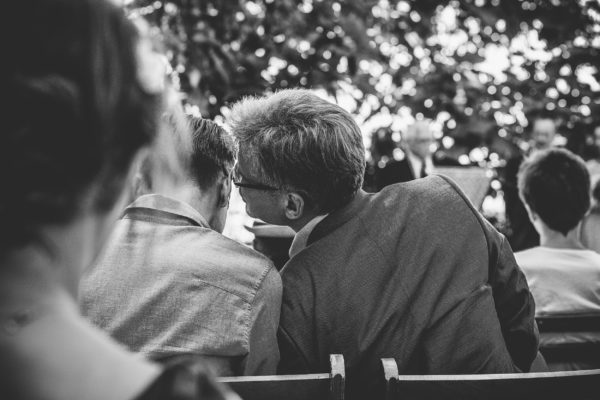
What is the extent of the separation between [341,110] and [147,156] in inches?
38.8

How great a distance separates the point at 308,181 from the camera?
155cm

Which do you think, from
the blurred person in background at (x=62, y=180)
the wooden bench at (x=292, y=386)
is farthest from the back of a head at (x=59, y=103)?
the wooden bench at (x=292, y=386)

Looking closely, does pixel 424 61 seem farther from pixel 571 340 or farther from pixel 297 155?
pixel 297 155

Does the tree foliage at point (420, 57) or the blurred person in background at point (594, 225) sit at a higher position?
the tree foliage at point (420, 57)

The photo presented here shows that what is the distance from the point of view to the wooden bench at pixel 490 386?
113 cm

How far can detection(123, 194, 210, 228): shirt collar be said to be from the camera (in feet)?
4.74

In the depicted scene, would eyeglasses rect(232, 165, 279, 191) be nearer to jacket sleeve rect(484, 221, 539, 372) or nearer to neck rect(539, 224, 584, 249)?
jacket sleeve rect(484, 221, 539, 372)

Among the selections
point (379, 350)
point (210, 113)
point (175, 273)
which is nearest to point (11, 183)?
point (175, 273)

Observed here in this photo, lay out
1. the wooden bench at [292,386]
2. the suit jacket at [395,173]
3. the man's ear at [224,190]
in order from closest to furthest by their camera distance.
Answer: the wooden bench at [292,386] → the man's ear at [224,190] → the suit jacket at [395,173]

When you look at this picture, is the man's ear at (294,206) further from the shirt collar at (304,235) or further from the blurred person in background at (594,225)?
the blurred person in background at (594,225)

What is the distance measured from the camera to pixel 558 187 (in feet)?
6.92

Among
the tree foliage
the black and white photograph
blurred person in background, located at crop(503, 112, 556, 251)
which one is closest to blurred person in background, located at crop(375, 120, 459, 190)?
the tree foliage

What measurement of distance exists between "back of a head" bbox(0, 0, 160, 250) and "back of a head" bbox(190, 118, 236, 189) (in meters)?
1.09

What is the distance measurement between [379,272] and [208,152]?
548 millimetres
